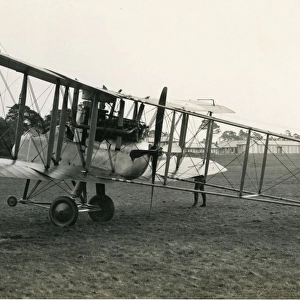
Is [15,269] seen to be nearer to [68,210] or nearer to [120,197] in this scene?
[68,210]

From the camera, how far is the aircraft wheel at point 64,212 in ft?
25.0

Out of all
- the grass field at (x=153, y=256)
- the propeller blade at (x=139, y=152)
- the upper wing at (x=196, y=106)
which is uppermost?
the upper wing at (x=196, y=106)

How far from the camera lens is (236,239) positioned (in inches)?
269

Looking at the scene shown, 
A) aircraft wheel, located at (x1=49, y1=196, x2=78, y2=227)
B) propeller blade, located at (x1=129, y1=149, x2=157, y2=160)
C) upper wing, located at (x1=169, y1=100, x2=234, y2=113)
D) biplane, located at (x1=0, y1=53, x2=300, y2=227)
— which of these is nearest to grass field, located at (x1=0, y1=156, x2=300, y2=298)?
aircraft wheel, located at (x1=49, y1=196, x2=78, y2=227)

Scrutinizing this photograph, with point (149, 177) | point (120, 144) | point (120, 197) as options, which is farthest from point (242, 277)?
point (120, 197)

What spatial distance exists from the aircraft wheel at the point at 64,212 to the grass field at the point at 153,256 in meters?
0.17

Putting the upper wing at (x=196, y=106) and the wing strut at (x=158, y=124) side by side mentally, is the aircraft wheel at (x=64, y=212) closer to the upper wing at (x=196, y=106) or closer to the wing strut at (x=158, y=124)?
the wing strut at (x=158, y=124)

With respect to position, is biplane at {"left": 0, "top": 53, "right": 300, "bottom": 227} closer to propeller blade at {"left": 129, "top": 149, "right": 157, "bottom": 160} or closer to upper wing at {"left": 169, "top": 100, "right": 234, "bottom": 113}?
propeller blade at {"left": 129, "top": 149, "right": 157, "bottom": 160}

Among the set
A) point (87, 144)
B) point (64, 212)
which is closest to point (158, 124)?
point (87, 144)

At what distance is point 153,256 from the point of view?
18.5ft

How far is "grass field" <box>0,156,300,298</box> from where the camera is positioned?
13.9 feet

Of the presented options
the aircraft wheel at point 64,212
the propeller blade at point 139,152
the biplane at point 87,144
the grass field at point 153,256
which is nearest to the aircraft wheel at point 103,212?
the biplane at point 87,144

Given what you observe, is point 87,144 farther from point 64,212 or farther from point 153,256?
point 153,256

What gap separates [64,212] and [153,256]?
2583 millimetres
